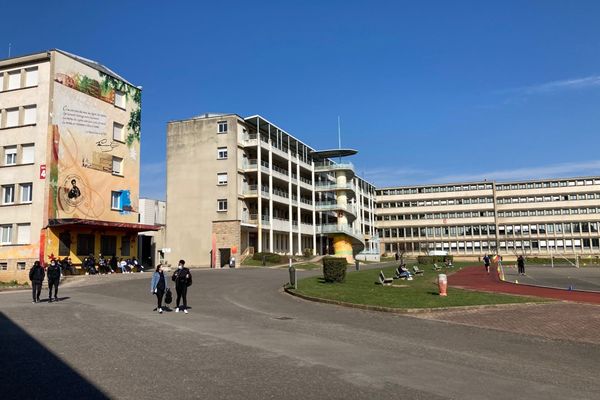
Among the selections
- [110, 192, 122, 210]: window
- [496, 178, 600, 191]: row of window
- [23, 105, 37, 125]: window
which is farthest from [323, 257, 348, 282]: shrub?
[496, 178, 600, 191]: row of window

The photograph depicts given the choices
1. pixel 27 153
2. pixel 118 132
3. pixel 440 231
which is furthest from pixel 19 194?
pixel 440 231

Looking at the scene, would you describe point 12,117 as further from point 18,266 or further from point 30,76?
point 18,266

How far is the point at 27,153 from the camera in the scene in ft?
126

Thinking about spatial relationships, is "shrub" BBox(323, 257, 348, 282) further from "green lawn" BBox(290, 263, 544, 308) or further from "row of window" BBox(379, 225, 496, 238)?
"row of window" BBox(379, 225, 496, 238)

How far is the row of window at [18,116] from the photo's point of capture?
3869 centimetres

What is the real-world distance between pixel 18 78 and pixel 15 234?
12.1m

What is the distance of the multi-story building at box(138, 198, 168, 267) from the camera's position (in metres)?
55.9

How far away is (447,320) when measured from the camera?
15.2 metres

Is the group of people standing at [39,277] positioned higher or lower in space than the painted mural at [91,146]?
lower

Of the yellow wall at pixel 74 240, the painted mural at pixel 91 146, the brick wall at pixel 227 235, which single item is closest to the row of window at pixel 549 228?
the brick wall at pixel 227 235

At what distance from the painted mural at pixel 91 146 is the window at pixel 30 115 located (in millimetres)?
1777

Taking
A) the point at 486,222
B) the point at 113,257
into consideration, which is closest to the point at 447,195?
the point at 486,222

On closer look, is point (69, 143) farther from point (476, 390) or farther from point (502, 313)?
point (476, 390)

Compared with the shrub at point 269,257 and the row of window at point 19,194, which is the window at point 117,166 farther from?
the shrub at point 269,257
